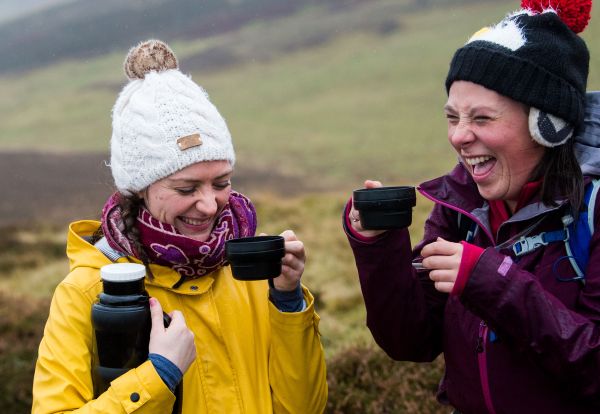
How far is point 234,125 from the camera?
58.8 m

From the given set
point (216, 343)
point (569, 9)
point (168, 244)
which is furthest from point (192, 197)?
point (569, 9)

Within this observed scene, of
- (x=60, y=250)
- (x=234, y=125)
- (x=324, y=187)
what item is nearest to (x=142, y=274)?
(x=60, y=250)

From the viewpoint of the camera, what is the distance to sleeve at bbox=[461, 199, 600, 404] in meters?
2.94

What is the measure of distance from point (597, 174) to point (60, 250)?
16.2 metres

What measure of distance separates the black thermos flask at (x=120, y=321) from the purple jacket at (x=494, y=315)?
978mm

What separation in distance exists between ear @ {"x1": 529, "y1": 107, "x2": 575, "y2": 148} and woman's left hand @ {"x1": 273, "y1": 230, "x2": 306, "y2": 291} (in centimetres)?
109

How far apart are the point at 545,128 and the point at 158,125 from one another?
64.5 inches

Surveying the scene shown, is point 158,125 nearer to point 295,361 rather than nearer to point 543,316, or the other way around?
point 295,361

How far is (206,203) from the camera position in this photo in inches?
137

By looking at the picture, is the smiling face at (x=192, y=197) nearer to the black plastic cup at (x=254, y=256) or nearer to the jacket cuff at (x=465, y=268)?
the black plastic cup at (x=254, y=256)

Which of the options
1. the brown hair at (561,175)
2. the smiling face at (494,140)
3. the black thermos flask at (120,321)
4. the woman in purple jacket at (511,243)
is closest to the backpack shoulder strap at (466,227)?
the woman in purple jacket at (511,243)

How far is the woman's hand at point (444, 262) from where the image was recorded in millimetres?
3066

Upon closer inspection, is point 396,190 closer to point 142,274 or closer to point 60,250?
point 142,274

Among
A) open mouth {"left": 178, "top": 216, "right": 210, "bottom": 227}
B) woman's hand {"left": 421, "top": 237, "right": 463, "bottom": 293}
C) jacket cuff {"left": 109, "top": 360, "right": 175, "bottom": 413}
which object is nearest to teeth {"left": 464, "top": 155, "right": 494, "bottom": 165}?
woman's hand {"left": 421, "top": 237, "right": 463, "bottom": 293}
